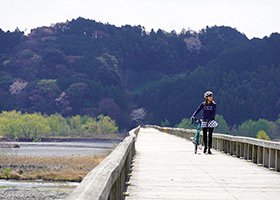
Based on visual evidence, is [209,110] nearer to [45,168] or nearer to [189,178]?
[189,178]

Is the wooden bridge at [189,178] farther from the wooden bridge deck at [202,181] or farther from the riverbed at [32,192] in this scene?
the riverbed at [32,192]

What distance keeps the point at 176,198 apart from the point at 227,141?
15828mm

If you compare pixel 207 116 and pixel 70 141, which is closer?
pixel 207 116

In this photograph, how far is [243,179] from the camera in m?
15.1

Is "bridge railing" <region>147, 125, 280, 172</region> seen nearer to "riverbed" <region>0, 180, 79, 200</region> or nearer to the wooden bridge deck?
the wooden bridge deck

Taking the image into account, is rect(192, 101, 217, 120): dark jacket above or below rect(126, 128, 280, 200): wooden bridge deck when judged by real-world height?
above

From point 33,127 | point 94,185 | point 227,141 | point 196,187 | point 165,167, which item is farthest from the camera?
point 33,127

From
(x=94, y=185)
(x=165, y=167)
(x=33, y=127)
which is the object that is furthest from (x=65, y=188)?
(x=33, y=127)

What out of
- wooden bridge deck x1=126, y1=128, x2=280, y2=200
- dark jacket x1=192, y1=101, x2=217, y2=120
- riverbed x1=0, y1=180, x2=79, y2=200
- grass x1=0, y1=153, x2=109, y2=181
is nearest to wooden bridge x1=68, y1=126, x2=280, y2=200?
wooden bridge deck x1=126, y1=128, x2=280, y2=200

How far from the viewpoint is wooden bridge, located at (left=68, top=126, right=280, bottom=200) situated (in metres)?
8.47

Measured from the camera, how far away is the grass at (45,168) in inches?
2820

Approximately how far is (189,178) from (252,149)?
252 inches

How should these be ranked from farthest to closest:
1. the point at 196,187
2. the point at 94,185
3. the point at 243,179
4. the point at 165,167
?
the point at 165,167
the point at 243,179
the point at 196,187
the point at 94,185

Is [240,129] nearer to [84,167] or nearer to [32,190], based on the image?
[84,167]
